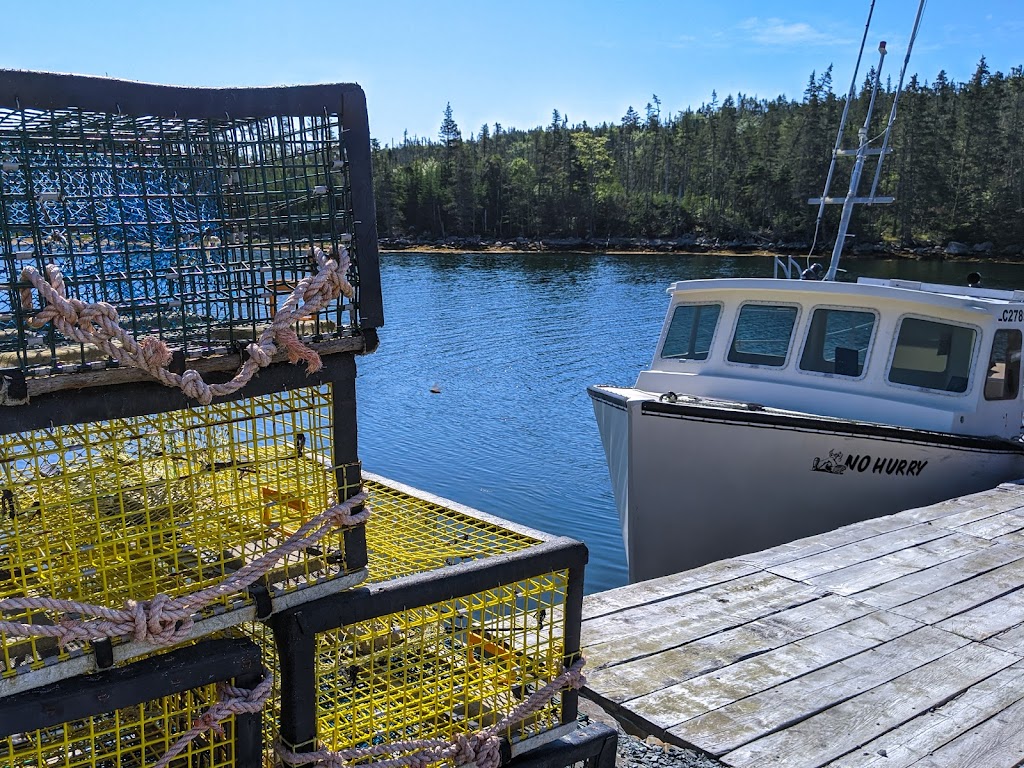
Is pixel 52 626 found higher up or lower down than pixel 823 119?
lower down

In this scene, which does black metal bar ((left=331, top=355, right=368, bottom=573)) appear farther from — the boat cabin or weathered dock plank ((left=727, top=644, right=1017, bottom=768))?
the boat cabin

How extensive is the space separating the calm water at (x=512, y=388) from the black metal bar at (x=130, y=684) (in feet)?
29.2

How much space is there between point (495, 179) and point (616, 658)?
87145 millimetres

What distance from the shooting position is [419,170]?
306 ft

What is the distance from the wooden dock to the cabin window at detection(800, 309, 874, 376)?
2.16 metres

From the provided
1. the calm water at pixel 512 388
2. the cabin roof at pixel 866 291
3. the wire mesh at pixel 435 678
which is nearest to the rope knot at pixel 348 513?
the wire mesh at pixel 435 678

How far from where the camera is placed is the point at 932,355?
783cm

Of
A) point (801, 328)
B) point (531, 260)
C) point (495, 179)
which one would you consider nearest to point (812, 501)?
point (801, 328)

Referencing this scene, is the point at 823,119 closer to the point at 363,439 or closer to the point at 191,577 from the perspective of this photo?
the point at 363,439

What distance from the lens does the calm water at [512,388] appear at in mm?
14189

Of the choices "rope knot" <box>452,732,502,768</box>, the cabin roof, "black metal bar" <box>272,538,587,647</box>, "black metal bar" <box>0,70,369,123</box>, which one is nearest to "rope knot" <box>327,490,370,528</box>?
"black metal bar" <box>272,538,587,647</box>

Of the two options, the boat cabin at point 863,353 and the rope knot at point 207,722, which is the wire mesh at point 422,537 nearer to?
the rope knot at point 207,722

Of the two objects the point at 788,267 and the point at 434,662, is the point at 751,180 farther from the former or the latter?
the point at 434,662

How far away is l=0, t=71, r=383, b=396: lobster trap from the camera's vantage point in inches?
76.7
